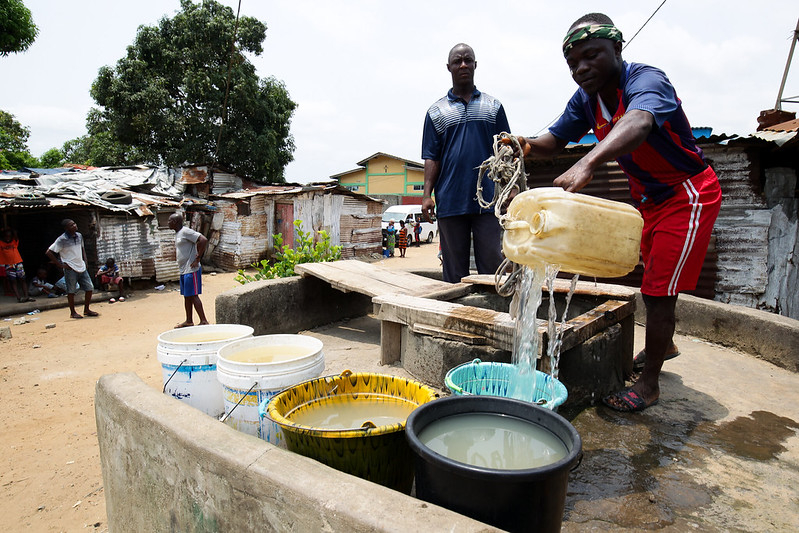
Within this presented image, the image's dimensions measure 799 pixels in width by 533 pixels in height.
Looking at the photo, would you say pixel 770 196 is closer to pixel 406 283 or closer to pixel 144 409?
pixel 406 283

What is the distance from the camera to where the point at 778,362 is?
361 cm

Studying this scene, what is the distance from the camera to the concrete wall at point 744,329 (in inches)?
140

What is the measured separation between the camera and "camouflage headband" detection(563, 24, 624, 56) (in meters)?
2.25

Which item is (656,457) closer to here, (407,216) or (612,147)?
(612,147)

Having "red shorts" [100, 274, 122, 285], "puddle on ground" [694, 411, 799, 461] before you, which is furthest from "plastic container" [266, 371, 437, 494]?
"red shorts" [100, 274, 122, 285]

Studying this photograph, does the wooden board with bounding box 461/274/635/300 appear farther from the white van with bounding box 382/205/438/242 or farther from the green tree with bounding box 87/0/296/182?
the white van with bounding box 382/205/438/242

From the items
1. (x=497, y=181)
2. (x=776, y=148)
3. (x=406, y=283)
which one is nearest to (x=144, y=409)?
(x=497, y=181)

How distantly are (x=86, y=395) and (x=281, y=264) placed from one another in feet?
8.03

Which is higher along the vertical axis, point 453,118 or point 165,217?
point 453,118

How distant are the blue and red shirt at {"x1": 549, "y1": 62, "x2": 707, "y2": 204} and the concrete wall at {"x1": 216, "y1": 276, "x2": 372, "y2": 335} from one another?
279 cm

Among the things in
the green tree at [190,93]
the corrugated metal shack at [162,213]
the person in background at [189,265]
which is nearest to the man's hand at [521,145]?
the person in background at [189,265]

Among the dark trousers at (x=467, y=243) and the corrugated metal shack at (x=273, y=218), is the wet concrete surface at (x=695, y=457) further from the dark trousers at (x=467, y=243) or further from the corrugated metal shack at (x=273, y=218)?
the corrugated metal shack at (x=273, y=218)

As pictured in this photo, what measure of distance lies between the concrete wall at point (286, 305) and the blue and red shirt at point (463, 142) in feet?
4.94

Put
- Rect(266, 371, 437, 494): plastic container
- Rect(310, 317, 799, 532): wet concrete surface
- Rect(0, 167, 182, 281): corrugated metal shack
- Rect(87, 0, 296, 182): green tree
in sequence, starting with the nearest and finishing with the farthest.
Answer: Rect(266, 371, 437, 494): plastic container → Rect(310, 317, 799, 532): wet concrete surface → Rect(0, 167, 182, 281): corrugated metal shack → Rect(87, 0, 296, 182): green tree
